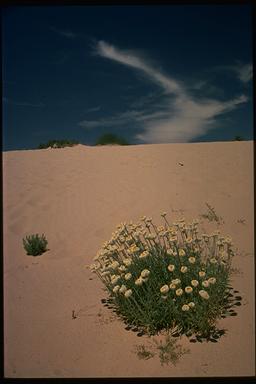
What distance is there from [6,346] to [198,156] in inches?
450

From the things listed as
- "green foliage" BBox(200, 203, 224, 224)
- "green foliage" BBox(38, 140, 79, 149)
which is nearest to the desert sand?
"green foliage" BBox(200, 203, 224, 224)

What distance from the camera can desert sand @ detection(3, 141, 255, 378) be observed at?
3836 millimetres

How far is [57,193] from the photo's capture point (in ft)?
38.0

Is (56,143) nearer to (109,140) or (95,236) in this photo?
(109,140)

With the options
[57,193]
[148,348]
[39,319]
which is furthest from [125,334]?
[57,193]

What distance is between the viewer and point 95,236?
A: 26.8 feet

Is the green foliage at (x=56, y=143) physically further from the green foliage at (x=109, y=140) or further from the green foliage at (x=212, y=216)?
the green foliage at (x=212, y=216)

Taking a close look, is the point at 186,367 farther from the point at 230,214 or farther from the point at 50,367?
the point at 230,214

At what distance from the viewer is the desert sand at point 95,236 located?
3836 mm

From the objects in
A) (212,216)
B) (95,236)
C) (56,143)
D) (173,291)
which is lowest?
(173,291)

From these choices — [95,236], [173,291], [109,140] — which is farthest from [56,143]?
[173,291]

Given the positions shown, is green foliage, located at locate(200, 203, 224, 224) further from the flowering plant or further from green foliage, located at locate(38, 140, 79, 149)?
green foliage, located at locate(38, 140, 79, 149)

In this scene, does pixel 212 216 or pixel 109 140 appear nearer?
pixel 212 216

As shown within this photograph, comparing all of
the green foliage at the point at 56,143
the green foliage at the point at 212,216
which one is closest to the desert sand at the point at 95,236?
the green foliage at the point at 212,216
